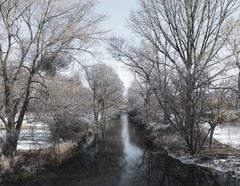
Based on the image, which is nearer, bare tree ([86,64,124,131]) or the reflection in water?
the reflection in water

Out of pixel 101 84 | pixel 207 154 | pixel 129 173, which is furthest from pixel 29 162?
pixel 101 84

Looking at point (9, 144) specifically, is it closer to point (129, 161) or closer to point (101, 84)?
point (129, 161)

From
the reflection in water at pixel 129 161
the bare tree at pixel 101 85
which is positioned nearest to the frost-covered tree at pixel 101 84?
the bare tree at pixel 101 85

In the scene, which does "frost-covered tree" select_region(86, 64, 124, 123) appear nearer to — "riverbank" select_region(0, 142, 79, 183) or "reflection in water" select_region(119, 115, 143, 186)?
"reflection in water" select_region(119, 115, 143, 186)

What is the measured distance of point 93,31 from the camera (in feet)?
57.0

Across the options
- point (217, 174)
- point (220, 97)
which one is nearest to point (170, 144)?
point (220, 97)

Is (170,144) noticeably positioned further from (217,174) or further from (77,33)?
(77,33)

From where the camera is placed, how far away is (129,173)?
55.8ft

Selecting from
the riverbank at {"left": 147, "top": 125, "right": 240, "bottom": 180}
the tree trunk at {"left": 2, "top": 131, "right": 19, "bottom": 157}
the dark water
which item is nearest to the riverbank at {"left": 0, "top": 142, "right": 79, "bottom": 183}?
the tree trunk at {"left": 2, "top": 131, "right": 19, "bottom": 157}

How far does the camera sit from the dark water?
47.3ft

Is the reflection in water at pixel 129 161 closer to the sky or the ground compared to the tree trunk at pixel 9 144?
closer to the ground

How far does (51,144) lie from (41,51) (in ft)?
21.0

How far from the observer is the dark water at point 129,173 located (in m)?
14.4

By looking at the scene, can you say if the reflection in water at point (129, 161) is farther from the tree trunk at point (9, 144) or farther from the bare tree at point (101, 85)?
the bare tree at point (101, 85)
